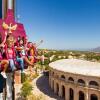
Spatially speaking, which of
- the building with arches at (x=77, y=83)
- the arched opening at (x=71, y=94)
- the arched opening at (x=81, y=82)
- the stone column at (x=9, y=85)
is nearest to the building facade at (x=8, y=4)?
the stone column at (x=9, y=85)

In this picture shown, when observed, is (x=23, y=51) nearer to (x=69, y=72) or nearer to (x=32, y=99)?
(x=32, y=99)

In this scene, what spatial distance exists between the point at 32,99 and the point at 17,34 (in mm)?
37708

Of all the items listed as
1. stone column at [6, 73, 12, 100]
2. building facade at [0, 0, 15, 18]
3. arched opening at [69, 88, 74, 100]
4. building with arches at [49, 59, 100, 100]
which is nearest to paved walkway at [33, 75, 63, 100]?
building with arches at [49, 59, 100, 100]

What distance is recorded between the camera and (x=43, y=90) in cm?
6900

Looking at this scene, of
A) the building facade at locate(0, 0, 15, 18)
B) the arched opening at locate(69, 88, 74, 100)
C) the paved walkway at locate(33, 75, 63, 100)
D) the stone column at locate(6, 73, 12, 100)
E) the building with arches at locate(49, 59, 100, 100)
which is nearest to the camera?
the building facade at locate(0, 0, 15, 18)

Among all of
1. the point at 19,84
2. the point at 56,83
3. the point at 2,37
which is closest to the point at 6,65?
the point at 2,37

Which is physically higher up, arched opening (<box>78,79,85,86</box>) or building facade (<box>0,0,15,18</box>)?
building facade (<box>0,0,15,18</box>)

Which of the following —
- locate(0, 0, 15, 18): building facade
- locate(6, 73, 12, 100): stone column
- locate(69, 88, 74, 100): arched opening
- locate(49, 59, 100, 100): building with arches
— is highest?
A: locate(0, 0, 15, 18): building facade

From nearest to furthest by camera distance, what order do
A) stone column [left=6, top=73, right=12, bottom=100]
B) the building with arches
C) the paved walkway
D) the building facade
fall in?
the building facade < stone column [left=6, top=73, right=12, bottom=100] < the building with arches < the paved walkway

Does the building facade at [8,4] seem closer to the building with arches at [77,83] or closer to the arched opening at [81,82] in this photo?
the building with arches at [77,83]

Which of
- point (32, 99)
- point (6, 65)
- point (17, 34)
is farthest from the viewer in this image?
point (32, 99)

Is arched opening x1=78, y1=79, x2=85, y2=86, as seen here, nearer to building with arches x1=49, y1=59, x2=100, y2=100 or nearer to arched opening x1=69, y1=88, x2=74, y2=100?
building with arches x1=49, y1=59, x2=100, y2=100

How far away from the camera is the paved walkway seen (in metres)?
62.2

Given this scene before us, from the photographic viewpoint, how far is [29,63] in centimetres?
1678
